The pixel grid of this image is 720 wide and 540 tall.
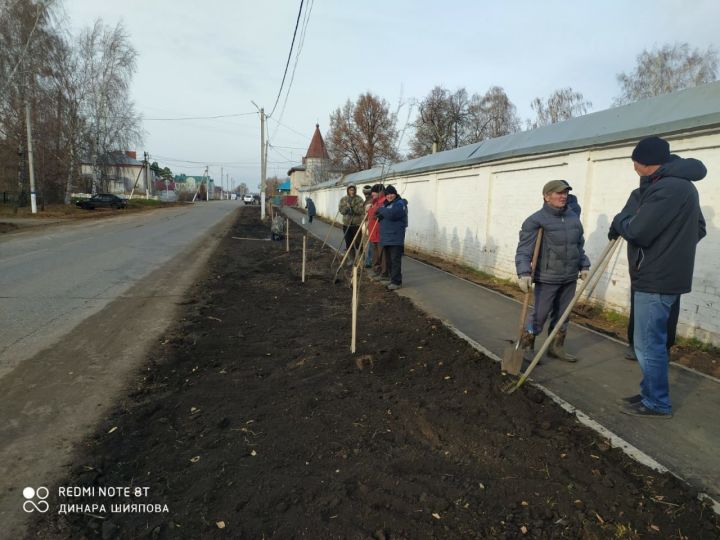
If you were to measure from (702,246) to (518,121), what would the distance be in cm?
3976

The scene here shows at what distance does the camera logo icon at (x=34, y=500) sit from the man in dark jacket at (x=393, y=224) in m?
5.97

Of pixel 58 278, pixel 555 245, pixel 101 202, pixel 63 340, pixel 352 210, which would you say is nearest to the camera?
pixel 555 245

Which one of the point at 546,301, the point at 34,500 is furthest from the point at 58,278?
the point at 546,301

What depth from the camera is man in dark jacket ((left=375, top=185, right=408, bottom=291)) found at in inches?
302

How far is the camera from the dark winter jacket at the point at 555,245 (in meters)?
4.24

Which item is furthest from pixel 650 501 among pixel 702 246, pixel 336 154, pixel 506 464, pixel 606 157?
pixel 336 154

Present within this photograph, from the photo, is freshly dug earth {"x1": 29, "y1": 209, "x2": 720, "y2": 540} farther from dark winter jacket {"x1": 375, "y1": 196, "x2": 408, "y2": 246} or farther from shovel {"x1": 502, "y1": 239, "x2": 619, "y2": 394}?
dark winter jacket {"x1": 375, "y1": 196, "x2": 408, "y2": 246}

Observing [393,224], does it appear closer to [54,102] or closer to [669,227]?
[669,227]

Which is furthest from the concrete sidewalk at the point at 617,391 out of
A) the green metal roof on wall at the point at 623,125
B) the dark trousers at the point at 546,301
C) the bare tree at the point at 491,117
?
the bare tree at the point at 491,117

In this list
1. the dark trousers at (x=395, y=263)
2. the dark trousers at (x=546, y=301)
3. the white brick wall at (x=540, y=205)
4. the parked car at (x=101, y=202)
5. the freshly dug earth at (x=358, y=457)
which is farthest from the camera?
the parked car at (x=101, y=202)

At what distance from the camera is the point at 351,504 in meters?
2.29

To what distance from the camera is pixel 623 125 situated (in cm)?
642

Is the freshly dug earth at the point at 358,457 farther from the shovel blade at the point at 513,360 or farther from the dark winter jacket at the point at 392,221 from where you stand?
the dark winter jacket at the point at 392,221

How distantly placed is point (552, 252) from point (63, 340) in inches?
215
